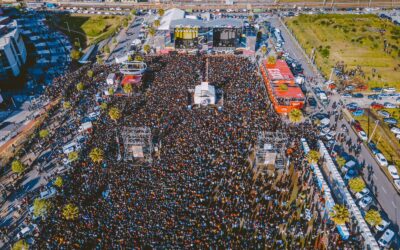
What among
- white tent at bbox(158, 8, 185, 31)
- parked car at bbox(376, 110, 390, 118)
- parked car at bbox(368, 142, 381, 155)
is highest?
white tent at bbox(158, 8, 185, 31)

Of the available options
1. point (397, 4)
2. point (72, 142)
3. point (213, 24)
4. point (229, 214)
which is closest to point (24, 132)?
point (72, 142)

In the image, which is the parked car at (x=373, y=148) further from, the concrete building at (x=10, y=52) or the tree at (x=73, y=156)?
the concrete building at (x=10, y=52)

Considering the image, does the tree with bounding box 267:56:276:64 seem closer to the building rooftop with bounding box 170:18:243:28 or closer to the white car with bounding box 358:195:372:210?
the building rooftop with bounding box 170:18:243:28

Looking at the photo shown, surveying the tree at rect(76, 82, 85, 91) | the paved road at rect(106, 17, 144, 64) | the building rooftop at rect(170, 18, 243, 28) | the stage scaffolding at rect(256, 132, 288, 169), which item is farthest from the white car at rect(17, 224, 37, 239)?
the building rooftop at rect(170, 18, 243, 28)

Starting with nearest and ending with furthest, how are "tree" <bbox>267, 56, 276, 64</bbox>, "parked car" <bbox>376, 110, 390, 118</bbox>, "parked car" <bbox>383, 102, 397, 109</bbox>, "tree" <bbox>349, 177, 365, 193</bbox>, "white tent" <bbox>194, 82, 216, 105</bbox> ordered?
"tree" <bbox>349, 177, 365, 193</bbox>
"parked car" <bbox>376, 110, 390, 118</bbox>
"white tent" <bbox>194, 82, 216, 105</bbox>
"parked car" <bbox>383, 102, 397, 109</bbox>
"tree" <bbox>267, 56, 276, 64</bbox>

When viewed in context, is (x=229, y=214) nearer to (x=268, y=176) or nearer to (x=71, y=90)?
(x=268, y=176)

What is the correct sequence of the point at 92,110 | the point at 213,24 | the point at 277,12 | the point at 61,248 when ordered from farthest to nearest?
the point at 277,12
the point at 213,24
the point at 92,110
the point at 61,248
